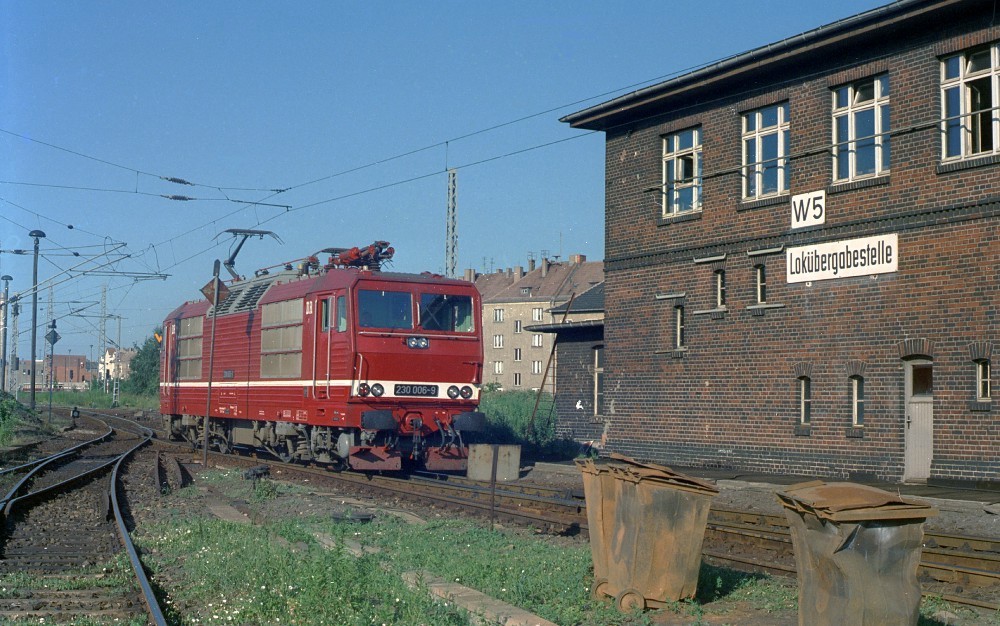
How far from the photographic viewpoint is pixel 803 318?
1950 centimetres

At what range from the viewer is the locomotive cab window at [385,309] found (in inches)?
725

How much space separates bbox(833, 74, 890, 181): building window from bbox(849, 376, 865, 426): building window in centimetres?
360

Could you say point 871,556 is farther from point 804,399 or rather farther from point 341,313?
point 804,399

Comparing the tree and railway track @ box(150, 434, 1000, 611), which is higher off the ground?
the tree

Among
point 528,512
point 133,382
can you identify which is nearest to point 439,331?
point 528,512

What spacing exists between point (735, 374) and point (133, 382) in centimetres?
6550

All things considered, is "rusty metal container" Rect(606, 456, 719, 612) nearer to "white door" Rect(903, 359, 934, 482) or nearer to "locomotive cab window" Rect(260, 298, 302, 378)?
"white door" Rect(903, 359, 934, 482)

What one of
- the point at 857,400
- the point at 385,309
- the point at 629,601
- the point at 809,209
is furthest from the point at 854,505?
the point at 809,209

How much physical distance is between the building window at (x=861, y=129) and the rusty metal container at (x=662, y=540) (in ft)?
37.4

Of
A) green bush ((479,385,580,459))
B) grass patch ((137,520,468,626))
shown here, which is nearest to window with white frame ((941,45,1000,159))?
green bush ((479,385,580,459))

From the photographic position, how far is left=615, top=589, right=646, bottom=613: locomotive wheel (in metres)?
8.34

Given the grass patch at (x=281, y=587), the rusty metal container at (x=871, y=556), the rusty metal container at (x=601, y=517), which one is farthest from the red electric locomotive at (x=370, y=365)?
the rusty metal container at (x=871, y=556)

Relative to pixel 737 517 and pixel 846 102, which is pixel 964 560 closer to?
pixel 737 517

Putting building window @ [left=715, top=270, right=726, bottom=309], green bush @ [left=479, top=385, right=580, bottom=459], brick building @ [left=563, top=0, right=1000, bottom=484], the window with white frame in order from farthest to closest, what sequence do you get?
green bush @ [left=479, top=385, right=580, bottom=459], building window @ [left=715, top=270, right=726, bottom=309], brick building @ [left=563, top=0, right=1000, bottom=484], the window with white frame
